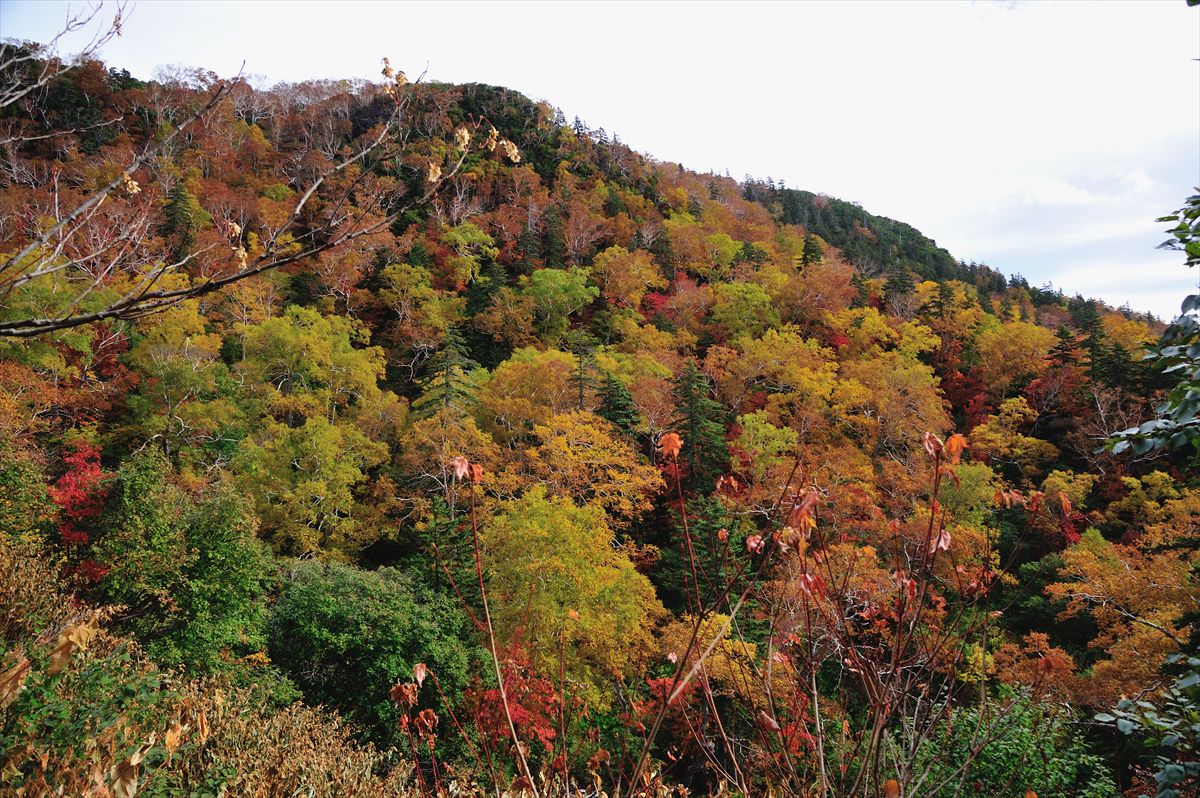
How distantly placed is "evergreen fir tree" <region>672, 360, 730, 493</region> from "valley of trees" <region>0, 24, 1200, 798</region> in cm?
11

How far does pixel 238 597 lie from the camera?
10.3 metres

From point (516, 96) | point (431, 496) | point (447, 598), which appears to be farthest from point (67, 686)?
point (516, 96)

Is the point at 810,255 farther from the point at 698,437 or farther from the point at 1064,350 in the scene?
the point at 698,437

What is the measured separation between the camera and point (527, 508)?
12.2m

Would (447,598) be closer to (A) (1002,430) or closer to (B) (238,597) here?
(B) (238,597)

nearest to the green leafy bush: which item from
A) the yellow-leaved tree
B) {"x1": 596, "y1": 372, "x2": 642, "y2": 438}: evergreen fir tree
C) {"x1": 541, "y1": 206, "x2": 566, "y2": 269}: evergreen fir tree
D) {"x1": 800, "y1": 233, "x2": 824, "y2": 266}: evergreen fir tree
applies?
the yellow-leaved tree

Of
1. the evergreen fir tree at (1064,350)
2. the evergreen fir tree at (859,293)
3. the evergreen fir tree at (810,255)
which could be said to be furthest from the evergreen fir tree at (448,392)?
the evergreen fir tree at (810,255)

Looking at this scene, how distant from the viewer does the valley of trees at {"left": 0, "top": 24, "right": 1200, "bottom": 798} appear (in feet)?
7.38

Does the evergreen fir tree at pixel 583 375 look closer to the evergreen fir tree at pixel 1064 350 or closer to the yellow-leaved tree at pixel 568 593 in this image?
the yellow-leaved tree at pixel 568 593

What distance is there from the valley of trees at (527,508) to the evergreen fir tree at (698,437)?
0.38ft

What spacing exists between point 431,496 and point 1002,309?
131 feet

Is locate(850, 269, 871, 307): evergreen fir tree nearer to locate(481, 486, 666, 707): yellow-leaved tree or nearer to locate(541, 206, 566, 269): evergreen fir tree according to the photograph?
locate(541, 206, 566, 269): evergreen fir tree

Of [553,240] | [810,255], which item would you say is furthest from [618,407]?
[810,255]

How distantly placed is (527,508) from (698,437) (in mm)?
7487
